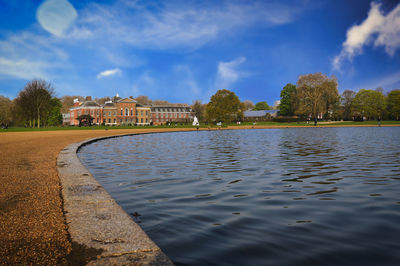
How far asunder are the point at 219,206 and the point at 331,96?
2758 inches

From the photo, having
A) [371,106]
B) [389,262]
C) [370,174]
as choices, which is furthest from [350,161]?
[371,106]

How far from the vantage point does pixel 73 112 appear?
326 ft

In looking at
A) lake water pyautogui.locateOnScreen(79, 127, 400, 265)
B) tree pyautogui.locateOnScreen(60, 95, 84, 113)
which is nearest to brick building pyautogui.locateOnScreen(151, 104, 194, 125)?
tree pyautogui.locateOnScreen(60, 95, 84, 113)

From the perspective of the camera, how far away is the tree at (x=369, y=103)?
8350 centimetres

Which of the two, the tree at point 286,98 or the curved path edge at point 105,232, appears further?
the tree at point 286,98

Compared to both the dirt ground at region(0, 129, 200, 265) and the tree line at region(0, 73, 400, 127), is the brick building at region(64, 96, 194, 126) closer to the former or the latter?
the tree line at region(0, 73, 400, 127)

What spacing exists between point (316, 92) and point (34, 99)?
2626 inches

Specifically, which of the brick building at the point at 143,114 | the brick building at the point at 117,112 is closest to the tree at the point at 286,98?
the brick building at the point at 117,112

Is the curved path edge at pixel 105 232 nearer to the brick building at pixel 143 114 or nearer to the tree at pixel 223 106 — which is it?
the tree at pixel 223 106

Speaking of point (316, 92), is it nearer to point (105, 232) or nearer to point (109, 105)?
point (109, 105)

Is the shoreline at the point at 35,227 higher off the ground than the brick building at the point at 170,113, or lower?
lower

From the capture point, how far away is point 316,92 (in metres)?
67.7

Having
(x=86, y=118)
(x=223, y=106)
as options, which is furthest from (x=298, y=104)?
(x=86, y=118)

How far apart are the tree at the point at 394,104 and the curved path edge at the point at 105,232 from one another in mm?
93795
